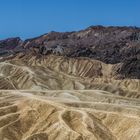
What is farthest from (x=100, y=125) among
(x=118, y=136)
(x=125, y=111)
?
(x=125, y=111)

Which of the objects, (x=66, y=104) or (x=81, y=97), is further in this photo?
(x=81, y=97)

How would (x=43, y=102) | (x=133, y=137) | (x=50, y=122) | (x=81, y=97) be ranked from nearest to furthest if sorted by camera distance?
(x=133, y=137) < (x=50, y=122) < (x=43, y=102) < (x=81, y=97)

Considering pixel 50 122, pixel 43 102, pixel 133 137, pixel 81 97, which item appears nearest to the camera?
pixel 133 137

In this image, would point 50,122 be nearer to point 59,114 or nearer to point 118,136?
point 59,114

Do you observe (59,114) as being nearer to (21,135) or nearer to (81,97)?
(21,135)

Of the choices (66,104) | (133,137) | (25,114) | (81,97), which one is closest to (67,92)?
(81,97)

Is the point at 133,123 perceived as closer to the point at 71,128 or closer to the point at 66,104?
the point at 71,128

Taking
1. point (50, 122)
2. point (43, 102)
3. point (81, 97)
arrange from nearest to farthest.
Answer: point (50, 122), point (43, 102), point (81, 97)

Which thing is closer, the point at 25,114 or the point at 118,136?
the point at 118,136
